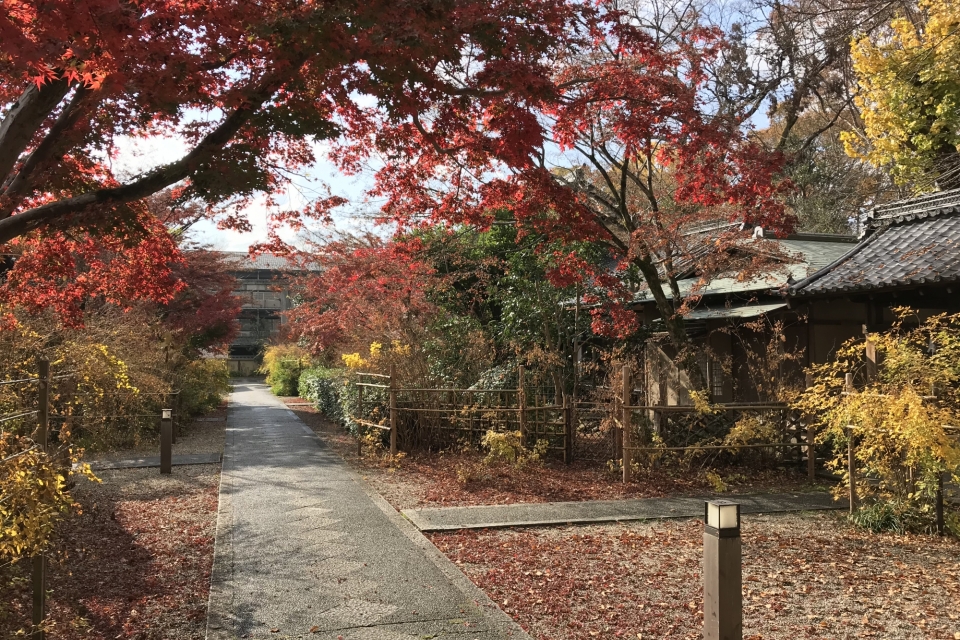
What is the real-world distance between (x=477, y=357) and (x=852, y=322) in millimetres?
6456

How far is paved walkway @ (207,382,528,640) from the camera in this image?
468 cm

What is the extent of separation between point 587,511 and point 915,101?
13155 millimetres

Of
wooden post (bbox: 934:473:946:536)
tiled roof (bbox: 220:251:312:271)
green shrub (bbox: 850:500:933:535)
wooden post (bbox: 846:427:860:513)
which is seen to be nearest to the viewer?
wooden post (bbox: 934:473:946:536)

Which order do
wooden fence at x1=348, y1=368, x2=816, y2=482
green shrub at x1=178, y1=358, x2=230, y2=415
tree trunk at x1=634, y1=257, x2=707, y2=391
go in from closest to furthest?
wooden fence at x1=348, y1=368, x2=816, y2=482 < tree trunk at x1=634, y1=257, x2=707, y2=391 < green shrub at x1=178, y1=358, x2=230, y2=415

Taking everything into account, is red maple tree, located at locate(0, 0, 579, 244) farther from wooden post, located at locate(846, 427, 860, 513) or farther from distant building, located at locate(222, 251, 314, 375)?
distant building, located at locate(222, 251, 314, 375)

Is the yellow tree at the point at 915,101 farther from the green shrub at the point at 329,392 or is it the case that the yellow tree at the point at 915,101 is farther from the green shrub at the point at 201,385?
the green shrub at the point at 201,385

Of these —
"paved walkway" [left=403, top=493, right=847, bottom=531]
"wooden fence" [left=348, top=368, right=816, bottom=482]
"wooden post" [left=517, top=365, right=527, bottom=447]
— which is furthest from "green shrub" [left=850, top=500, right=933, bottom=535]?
"wooden post" [left=517, top=365, right=527, bottom=447]

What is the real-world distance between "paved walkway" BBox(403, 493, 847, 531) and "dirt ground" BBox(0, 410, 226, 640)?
2.36 metres

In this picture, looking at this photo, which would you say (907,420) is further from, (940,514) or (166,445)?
(166,445)

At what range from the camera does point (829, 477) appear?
10.1m

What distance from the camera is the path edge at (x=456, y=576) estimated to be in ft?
15.2

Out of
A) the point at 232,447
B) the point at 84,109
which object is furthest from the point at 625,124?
the point at 232,447

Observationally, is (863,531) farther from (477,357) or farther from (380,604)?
(477,357)

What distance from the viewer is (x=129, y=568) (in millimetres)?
6160
